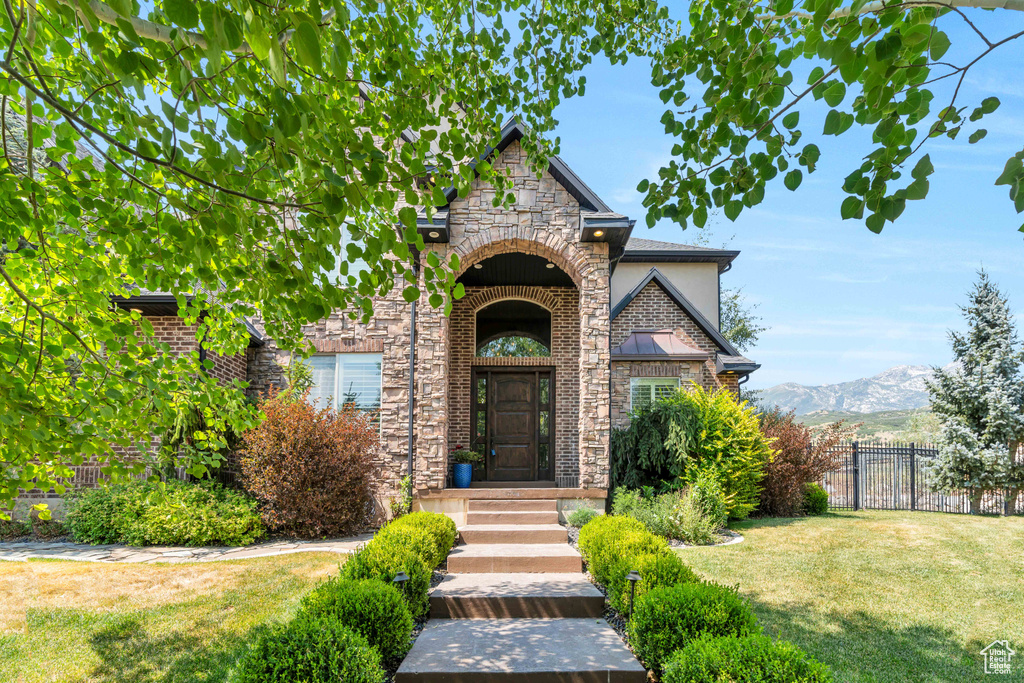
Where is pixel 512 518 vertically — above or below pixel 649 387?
below

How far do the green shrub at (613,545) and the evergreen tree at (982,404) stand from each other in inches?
491

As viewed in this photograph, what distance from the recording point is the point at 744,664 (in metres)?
3.39

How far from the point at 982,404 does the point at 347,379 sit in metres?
15.8

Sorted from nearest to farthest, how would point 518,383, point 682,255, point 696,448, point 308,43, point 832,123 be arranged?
point 308,43
point 832,123
point 696,448
point 518,383
point 682,255

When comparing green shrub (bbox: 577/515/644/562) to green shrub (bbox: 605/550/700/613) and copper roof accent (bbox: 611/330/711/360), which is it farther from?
copper roof accent (bbox: 611/330/711/360)

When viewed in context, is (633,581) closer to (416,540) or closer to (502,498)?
(416,540)

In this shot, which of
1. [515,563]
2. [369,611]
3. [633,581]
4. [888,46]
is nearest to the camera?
[888,46]

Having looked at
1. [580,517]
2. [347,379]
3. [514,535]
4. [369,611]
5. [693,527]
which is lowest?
[693,527]

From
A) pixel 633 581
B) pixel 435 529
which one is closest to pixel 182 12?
pixel 633 581

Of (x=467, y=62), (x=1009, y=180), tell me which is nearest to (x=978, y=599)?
(x=1009, y=180)

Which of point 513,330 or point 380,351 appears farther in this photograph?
point 513,330

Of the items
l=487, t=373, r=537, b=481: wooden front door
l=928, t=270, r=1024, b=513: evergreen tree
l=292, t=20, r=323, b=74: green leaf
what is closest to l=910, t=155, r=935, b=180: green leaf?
l=292, t=20, r=323, b=74: green leaf

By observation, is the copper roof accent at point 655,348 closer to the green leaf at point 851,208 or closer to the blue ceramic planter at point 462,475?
the blue ceramic planter at point 462,475

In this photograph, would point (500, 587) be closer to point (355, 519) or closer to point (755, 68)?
point (355, 519)
